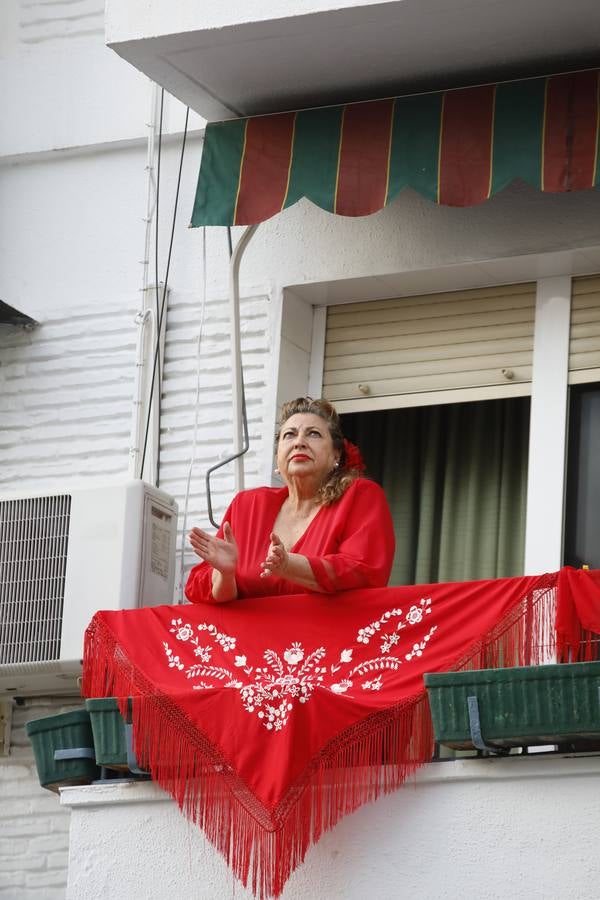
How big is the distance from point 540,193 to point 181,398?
5.85 feet

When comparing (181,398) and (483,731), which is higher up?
(181,398)

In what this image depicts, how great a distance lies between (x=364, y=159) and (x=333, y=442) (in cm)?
113

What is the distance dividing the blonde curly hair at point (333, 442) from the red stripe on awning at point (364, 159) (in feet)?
2.51

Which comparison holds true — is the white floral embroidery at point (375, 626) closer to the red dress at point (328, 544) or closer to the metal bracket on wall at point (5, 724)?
the red dress at point (328, 544)

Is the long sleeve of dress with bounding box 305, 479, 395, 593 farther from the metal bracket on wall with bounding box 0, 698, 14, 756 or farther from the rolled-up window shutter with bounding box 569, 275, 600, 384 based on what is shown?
the metal bracket on wall with bounding box 0, 698, 14, 756

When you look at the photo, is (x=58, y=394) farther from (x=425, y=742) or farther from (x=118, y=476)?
(x=425, y=742)

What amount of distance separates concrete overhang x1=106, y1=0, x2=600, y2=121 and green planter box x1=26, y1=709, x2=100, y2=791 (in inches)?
101

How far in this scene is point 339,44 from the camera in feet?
25.6

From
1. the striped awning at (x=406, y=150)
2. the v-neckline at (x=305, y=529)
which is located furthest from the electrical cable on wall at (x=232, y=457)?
the striped awning at (x=406, y=150)

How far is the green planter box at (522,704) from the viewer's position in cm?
657

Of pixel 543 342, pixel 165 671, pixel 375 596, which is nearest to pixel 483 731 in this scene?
pixel 375 596

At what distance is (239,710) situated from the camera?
6992 millimetres

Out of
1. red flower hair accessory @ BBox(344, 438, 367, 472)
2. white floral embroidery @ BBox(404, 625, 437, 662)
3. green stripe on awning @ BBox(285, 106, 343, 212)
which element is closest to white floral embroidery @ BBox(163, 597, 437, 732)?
white floral embroidery @ BBox(404, 625, 437, 662)

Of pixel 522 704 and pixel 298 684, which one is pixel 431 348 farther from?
pixel 522 704
